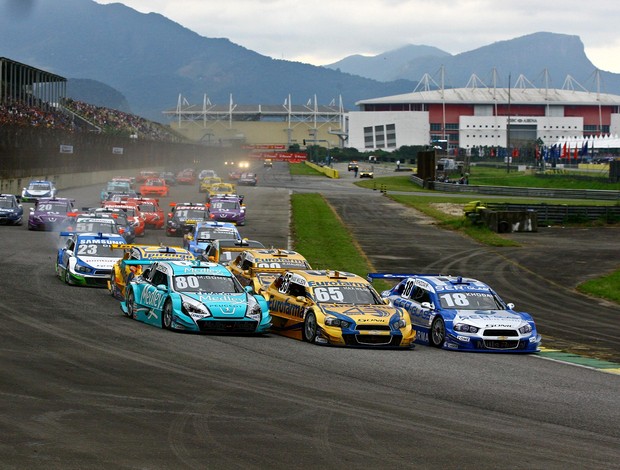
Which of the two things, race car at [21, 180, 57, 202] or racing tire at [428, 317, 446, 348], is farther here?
race car at [21, 180, 57, 202]

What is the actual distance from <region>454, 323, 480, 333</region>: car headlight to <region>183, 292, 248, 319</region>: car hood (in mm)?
4162

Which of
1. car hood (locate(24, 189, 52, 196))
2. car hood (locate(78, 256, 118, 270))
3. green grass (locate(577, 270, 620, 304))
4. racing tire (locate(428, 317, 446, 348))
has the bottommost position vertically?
green grass (locate(577, 270, 620, 304))

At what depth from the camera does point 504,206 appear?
61.2 meters

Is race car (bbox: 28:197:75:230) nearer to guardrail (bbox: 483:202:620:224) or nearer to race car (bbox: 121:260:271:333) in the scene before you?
race car (bbox: 121:260:271:333)

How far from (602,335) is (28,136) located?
54.4m

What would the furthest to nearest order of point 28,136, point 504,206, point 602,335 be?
point 28,136
point 504,206
point 602,335

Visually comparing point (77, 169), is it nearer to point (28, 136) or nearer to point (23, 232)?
point (28, 136)

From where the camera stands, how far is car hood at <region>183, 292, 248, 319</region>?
20828mm

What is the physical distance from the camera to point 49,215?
46.1 m

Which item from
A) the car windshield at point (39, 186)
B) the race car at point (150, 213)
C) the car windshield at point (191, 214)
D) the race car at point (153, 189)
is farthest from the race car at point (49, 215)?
the race car at point (153, 189)

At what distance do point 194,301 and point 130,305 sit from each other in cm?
270

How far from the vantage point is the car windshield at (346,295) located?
2142cm

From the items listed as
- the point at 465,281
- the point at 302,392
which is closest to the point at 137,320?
the point at 465,281

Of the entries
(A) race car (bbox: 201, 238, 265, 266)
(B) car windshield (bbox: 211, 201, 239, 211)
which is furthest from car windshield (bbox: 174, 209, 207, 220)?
(A) race car (bbox: 201, 238, 265, 266)
